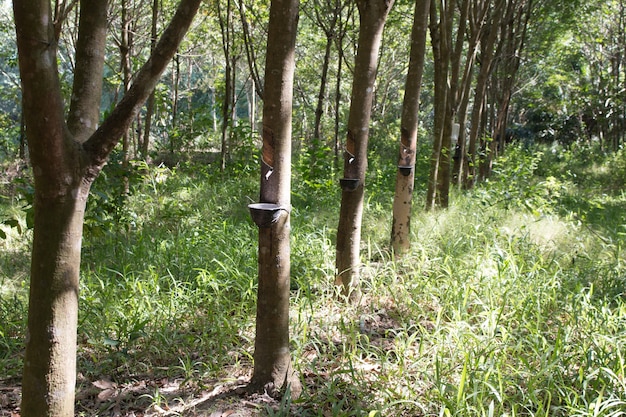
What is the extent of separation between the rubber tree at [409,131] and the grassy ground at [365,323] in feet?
0.76

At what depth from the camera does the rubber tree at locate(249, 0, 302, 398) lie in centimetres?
248

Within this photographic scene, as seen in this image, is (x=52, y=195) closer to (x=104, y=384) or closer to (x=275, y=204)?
(x=275, y=204)

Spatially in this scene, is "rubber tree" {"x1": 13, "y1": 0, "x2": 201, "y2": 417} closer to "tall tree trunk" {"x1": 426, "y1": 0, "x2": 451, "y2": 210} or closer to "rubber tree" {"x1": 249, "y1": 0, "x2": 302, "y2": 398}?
"rubber tree" {"x1": 249, "y1": 0, "x2": 302, "y2": 398}

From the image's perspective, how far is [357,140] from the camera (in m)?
3.92

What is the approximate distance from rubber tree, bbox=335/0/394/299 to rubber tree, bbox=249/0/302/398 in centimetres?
133

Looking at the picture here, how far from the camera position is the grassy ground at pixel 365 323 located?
273 centimetres

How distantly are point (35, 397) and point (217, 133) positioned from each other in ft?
62.9

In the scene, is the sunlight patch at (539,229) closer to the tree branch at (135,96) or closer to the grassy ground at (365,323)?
the grassy ground at (365,323)

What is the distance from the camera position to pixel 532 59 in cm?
1543

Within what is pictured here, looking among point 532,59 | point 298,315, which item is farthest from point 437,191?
point 532,59

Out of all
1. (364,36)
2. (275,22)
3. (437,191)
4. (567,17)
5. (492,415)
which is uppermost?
(567,17)

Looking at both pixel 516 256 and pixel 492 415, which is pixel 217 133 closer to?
pixel 516 256

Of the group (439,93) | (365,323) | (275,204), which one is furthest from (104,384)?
(439,93)

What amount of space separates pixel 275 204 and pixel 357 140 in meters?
1.57
